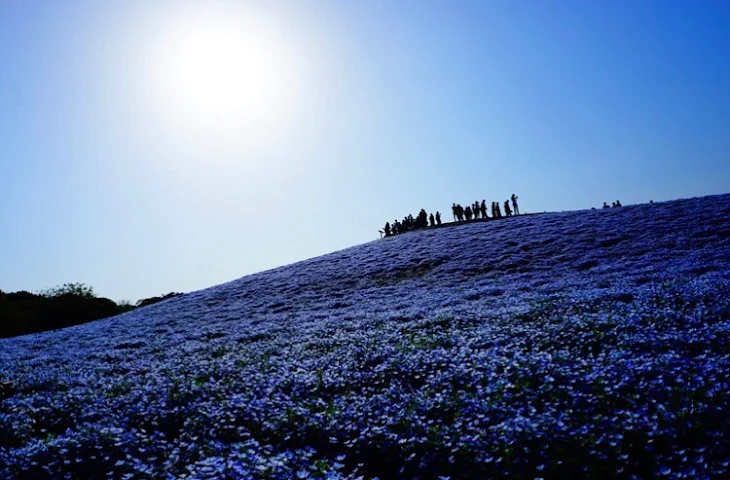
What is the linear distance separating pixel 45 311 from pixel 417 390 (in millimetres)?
40485

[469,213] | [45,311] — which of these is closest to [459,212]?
[469,213]

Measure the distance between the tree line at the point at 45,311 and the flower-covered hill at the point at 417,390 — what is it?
18089 mm

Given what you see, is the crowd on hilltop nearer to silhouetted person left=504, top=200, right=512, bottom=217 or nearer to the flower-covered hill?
silhouetted person left=504, top=200, right=512, bottom=217

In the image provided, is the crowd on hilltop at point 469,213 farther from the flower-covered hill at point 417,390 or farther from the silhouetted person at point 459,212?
the flower-covered hill at point 417,390

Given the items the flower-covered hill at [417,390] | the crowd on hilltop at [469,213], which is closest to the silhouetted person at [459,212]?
the crowd on hilltop at [469,213]

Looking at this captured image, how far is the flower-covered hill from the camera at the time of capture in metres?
7.13

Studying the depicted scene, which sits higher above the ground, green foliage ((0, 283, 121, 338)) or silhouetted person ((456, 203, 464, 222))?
silhouetted person ((456, 203, 464, 222))

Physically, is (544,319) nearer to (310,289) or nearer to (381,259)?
(310,289)

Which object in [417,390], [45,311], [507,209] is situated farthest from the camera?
[507,209]

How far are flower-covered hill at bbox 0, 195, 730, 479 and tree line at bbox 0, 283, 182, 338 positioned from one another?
18089 mm

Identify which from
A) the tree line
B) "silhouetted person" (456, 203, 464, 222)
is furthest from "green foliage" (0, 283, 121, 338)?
"silhouetted person" (456, 203, 464, 222)

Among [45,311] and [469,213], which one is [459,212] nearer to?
[469,213]

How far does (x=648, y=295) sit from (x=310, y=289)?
20074 millimetres

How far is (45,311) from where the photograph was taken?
130 feet
